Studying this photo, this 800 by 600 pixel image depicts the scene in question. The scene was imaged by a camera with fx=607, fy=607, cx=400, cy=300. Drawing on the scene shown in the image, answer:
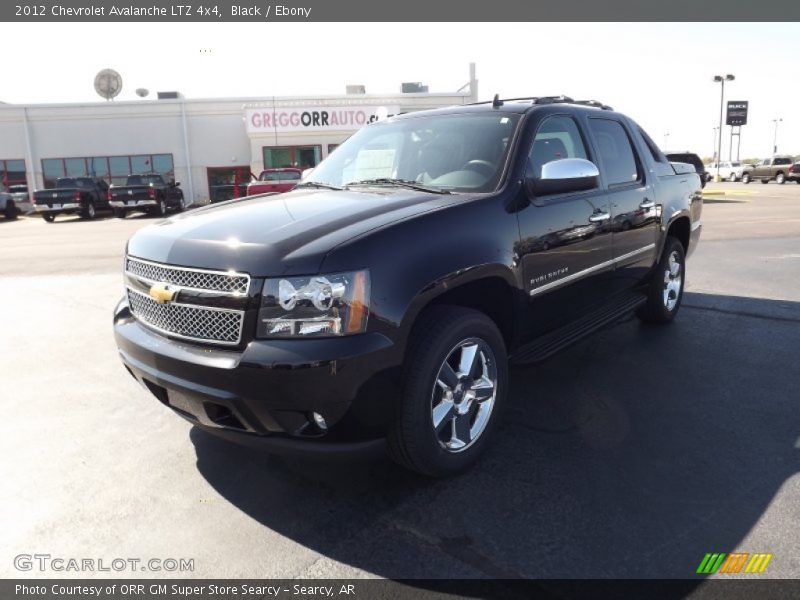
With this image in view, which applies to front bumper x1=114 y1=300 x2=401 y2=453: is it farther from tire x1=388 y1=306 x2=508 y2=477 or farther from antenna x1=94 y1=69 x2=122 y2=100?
antenna x1=94 y1=69 x2=122 y2=100

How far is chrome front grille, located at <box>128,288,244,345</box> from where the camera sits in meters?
2.62

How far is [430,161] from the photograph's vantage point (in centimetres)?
387

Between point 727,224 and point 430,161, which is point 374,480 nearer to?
point 430,161

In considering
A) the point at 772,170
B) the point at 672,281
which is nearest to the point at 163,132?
the point at 672,281

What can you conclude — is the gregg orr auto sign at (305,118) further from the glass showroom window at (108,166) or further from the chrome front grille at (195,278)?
the chrome front grille at (195,278)

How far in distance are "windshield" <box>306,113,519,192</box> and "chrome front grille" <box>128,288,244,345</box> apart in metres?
1.52

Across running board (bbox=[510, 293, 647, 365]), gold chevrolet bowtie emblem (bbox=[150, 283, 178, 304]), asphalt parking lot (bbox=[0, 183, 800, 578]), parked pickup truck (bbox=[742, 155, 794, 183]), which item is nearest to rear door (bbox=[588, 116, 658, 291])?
running board (bbox=[510, 293, 647, 365])

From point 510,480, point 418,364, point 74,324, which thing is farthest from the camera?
point 74,324

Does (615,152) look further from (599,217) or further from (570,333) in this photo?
(570,333)

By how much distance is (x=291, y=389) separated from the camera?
246 cm

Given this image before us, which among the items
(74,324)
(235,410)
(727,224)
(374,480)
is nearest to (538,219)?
(374,480)

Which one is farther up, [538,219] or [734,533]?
[538,219]

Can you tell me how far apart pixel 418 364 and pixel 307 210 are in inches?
40.9

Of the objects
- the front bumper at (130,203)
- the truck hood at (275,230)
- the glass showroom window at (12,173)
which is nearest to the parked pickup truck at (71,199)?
the front bumper at (130,203)
